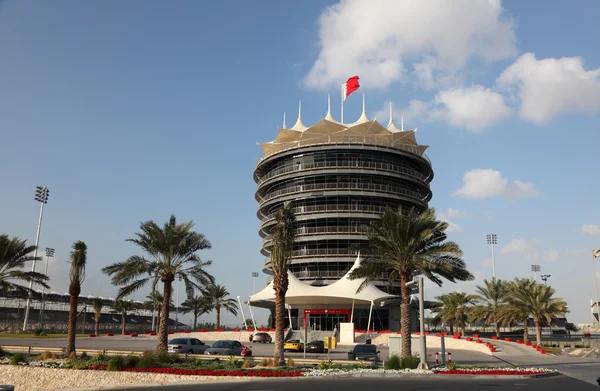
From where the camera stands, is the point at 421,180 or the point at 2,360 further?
the point at 421,180

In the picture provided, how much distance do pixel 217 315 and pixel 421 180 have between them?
42918 mm

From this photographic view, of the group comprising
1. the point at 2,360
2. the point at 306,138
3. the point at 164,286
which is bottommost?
the point at 2,360

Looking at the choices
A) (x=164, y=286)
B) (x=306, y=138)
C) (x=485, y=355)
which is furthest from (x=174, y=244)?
(x=306, y=138)

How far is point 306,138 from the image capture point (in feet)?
264

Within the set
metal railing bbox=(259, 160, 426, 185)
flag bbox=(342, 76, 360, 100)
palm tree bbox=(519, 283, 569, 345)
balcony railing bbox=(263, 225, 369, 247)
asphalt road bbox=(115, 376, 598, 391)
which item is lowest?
asphalt road bbox=(115, 376, 598, 391)

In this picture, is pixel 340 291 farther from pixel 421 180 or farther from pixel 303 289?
pixel 421 180

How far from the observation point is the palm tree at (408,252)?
3256 centimetres

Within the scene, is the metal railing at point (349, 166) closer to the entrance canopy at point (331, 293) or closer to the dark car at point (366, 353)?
the entrance canopy at point (331, 293)

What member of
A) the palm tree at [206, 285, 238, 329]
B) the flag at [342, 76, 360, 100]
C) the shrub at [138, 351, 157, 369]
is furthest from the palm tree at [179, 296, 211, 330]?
the shrub at [138, 351, 157, 369]

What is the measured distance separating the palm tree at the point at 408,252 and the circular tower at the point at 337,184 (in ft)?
120

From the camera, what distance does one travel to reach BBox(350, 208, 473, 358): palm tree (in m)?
32.6

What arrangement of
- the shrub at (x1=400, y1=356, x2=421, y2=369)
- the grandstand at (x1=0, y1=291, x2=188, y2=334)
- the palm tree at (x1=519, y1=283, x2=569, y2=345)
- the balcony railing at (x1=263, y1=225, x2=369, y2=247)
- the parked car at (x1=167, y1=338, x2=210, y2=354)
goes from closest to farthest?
the shrub at (x1=400, y1=356, x2=421, y2=369), the parked car at (x1=167, y1=338, x2=210, y2=354), the palm tree at (x1=519, y1=283, x2=569, y2=345), the balcony railing at (x1=263, y1=225, x2=369, y2=247), the grandstand at (x1=0, y1=291, x2=188, y2=334)

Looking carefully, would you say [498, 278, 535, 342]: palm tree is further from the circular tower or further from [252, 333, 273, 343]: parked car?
[252, 333, 273, 343]: parked car

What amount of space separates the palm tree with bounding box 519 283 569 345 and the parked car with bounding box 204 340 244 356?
33.3m
